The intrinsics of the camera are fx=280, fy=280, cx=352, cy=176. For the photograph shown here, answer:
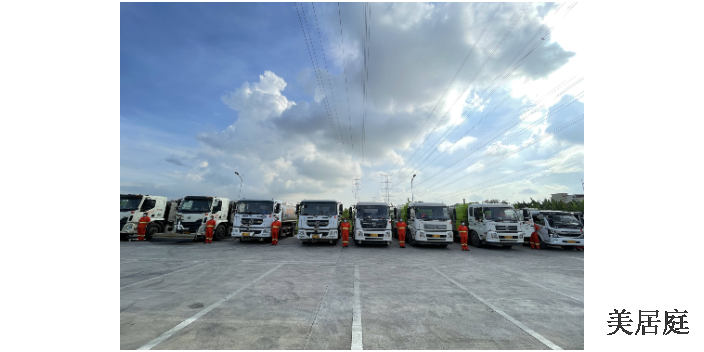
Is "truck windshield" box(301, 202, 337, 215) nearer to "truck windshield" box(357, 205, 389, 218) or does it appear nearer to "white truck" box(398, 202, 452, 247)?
"truck windshield" box(357, 205, 389, 218)

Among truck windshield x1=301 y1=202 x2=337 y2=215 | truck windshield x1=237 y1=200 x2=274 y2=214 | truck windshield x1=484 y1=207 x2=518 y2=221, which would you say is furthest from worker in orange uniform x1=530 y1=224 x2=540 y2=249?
truck windshield x1=237 y1=200 x2=274 y2=214

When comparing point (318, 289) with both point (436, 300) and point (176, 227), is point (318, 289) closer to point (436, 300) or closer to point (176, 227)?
point (436, 300)

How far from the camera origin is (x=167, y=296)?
5.13 metres

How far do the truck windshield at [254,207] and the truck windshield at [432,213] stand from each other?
26.4ft

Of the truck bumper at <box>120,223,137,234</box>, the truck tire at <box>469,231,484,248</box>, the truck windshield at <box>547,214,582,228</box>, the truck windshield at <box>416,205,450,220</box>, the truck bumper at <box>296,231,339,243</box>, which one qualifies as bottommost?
the truck tire at <box>469,231,484,248</box>

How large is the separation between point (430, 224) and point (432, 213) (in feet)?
2.16

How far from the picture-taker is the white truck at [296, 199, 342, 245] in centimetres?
1425

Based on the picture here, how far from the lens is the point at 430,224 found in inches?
557

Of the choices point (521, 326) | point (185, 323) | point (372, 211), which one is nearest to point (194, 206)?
point (372, 211)

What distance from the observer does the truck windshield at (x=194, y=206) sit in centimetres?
1501

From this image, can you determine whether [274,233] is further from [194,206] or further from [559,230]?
[559,230]

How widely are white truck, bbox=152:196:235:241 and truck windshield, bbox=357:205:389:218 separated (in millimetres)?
8181
